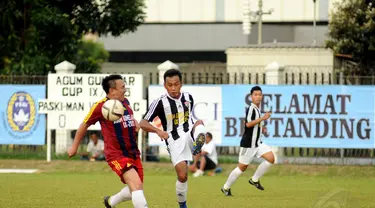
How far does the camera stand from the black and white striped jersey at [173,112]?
1408 centimetres

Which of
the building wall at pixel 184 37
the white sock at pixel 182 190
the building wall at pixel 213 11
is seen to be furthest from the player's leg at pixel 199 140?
the building wall at pixel 184 37

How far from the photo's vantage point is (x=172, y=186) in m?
21.3

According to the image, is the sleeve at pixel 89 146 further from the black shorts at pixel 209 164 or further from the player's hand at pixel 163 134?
the player's hand at pixel 163 134

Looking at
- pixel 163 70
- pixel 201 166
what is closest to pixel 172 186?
pixel 201 166

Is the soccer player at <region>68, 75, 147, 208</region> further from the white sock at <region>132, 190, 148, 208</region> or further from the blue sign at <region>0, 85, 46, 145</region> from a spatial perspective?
the blue sign at <region>0, 85, 46, 145</region>

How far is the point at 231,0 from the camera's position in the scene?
63.6 meters

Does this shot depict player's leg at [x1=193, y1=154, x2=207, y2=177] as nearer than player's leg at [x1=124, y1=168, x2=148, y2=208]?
No

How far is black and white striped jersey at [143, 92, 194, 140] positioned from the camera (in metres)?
14.1

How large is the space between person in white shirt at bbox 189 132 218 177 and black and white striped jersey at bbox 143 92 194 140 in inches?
425

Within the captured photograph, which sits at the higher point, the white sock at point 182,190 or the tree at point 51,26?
the tree at point 51,26

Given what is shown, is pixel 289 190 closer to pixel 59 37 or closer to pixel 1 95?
pixel 1 95

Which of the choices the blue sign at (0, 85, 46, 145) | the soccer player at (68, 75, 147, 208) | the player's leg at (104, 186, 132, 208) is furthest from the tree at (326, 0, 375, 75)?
the soccer player at (68, 75, 147, 208)

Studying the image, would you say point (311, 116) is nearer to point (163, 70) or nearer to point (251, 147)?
point (163, 70)

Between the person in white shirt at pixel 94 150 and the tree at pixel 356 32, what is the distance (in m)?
10.8
